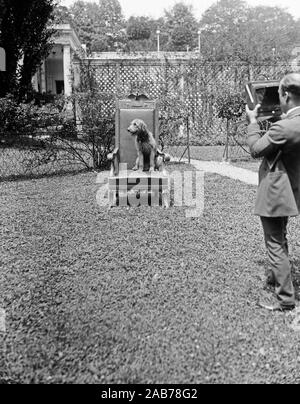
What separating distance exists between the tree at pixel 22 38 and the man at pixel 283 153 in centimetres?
1171

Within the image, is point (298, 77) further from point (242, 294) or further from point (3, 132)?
point (3, 132)

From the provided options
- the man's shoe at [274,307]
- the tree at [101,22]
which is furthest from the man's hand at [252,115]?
the tree at [101,22]

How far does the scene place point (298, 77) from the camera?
293cm

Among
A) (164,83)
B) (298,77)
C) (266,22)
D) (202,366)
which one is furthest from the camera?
(266,22)

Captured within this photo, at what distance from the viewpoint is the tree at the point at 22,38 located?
13.1m

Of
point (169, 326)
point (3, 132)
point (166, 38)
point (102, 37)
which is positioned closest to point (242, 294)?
point (169, 326)

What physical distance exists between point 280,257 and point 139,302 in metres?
1.08

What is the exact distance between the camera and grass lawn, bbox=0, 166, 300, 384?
253 centimetres

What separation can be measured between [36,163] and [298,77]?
7.18 meters

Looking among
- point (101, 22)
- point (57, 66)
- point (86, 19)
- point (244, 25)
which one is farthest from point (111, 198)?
point (101, 22)

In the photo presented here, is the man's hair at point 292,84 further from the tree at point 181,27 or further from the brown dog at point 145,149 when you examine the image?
the tree at point 181,27

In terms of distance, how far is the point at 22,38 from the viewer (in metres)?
13.5

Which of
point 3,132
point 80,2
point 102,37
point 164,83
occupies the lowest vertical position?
point 3,132

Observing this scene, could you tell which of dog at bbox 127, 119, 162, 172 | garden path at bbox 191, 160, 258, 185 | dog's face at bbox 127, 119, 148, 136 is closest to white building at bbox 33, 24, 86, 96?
garden path at bbox 191, 160, 258, 185
